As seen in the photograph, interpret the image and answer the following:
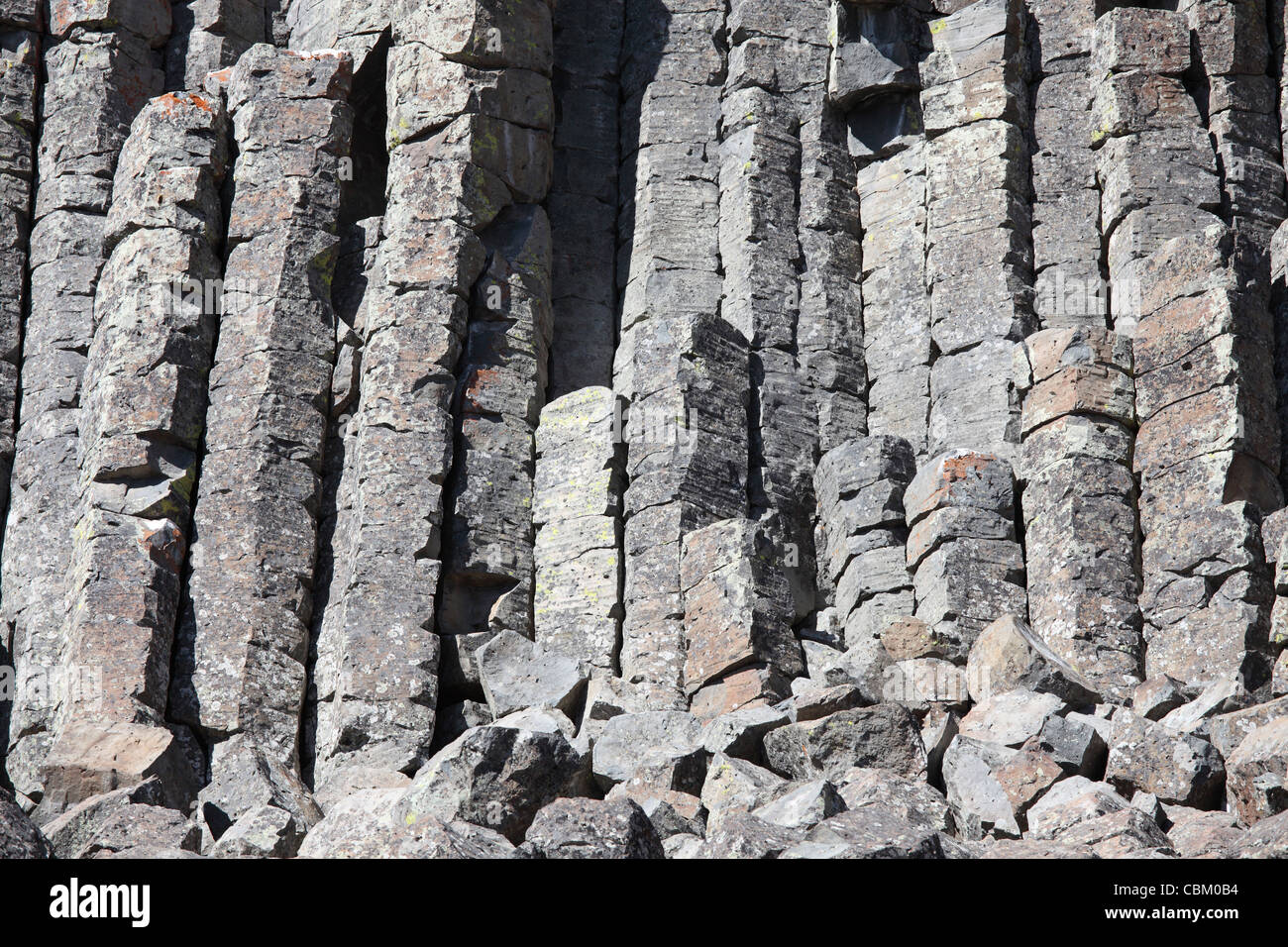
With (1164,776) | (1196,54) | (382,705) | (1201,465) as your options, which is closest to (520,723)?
(382,705)

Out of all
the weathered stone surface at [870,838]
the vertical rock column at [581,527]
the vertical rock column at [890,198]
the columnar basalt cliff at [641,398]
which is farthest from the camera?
the vertical rock column at [890,198]

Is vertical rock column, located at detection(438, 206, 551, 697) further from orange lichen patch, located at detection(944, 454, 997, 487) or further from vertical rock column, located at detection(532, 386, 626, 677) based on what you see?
orange lichen patch, located at detection(944, 454, 997, 487)

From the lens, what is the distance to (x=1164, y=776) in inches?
569

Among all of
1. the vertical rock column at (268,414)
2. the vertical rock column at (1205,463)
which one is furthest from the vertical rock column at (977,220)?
the vertical rock column at (268,414)

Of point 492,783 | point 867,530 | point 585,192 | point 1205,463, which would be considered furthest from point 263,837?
point 585,192

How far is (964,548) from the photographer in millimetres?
19219

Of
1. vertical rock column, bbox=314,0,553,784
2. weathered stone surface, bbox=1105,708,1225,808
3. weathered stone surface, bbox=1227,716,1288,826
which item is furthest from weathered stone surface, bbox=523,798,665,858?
vertical rock column, bbox=314,0,553,784

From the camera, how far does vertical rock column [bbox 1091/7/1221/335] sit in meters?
21.2

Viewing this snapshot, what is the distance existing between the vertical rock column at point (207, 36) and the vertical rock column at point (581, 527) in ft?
23.3

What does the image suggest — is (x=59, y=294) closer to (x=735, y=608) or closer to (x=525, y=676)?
(x=525, y=676)

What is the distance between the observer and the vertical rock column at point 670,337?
1956 cm

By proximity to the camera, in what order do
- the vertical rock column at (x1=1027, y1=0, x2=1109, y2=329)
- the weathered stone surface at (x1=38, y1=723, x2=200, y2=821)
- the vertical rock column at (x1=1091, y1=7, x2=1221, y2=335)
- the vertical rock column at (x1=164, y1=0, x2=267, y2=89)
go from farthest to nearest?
the vertical rock column at (x1=164, y1=0, x2=267, y2=89), the vertical rock column at (x1=1027, y1=0, x2=1109, y2=329), the vertical rock column at (x1=1091, y1=7, x2=1221, y2=335), the weathered stone surface at (x1=38, y1=723, x2=200, y2=821)

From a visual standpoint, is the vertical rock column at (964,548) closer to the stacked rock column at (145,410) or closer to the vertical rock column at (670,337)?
the vertical rock column at (670,337)

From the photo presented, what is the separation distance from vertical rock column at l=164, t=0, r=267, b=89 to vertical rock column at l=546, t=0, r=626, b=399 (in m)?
3.74
